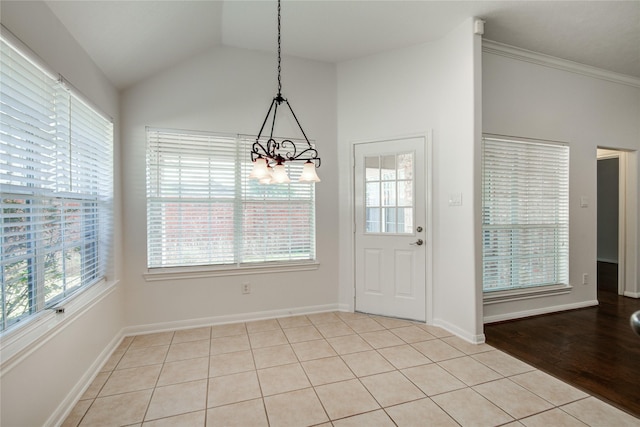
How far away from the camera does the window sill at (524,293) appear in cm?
330

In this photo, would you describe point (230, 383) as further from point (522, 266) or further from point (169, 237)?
point (522, 266)

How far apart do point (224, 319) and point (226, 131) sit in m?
2.06

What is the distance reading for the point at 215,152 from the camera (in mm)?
3248

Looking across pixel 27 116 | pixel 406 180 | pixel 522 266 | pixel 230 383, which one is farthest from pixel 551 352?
pixel 27 116

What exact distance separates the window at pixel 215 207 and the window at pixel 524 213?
2.03 meters

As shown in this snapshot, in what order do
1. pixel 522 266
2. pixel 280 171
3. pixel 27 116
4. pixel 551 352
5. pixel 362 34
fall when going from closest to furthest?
pixel 27 116 < pixel 280 171 < pixel 551 352 < pixel 362 34 < pixel 522 266

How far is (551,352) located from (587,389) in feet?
1.90

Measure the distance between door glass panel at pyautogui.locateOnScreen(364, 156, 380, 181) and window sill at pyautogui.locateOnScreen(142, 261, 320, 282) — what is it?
1201 mm

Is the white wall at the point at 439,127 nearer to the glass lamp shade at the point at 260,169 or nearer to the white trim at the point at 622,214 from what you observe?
the glass lamp shade at the point at 260,169

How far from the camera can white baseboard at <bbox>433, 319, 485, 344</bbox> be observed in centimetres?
281

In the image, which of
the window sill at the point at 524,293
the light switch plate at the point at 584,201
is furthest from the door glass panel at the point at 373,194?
the light switch plate at the point at 584,201

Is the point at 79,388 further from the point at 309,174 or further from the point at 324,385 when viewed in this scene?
the point at 309,174

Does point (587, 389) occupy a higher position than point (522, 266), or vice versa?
point (522, 266)

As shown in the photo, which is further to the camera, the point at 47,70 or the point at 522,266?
the point at 522,266
